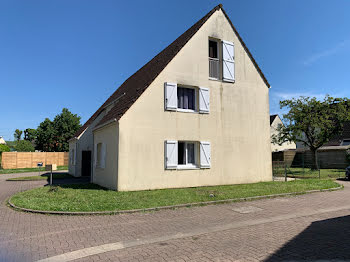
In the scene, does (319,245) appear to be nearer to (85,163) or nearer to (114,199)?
(114,199)

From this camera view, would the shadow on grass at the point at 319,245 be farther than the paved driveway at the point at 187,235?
No

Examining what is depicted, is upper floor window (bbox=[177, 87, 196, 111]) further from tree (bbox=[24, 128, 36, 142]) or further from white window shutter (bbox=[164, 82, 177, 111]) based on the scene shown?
tree (bbox=[24, 128, 36, 142])

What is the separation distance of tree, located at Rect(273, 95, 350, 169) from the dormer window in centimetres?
1271

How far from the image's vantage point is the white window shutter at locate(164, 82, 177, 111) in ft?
39.8

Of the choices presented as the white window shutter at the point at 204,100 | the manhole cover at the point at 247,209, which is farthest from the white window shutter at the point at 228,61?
the manhole cover at the point at 247,209

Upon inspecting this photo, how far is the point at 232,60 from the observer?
1432 centimetres

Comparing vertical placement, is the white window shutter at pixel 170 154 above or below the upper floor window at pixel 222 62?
below

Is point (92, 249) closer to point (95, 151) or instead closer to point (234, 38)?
point (95, 151)

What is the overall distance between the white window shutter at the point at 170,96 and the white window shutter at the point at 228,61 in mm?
3296

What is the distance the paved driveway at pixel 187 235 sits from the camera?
174 inches

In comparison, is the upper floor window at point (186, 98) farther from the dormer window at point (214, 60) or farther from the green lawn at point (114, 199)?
the green lawn at point (114, 199)

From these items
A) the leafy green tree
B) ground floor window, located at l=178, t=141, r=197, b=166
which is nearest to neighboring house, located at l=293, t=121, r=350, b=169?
ground floor window, located at l=178, t=141, r=197, b=166

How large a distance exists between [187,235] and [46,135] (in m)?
46.9

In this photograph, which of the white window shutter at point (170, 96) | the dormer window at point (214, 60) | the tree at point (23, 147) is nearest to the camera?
the white window shutter at point (170, 96)
